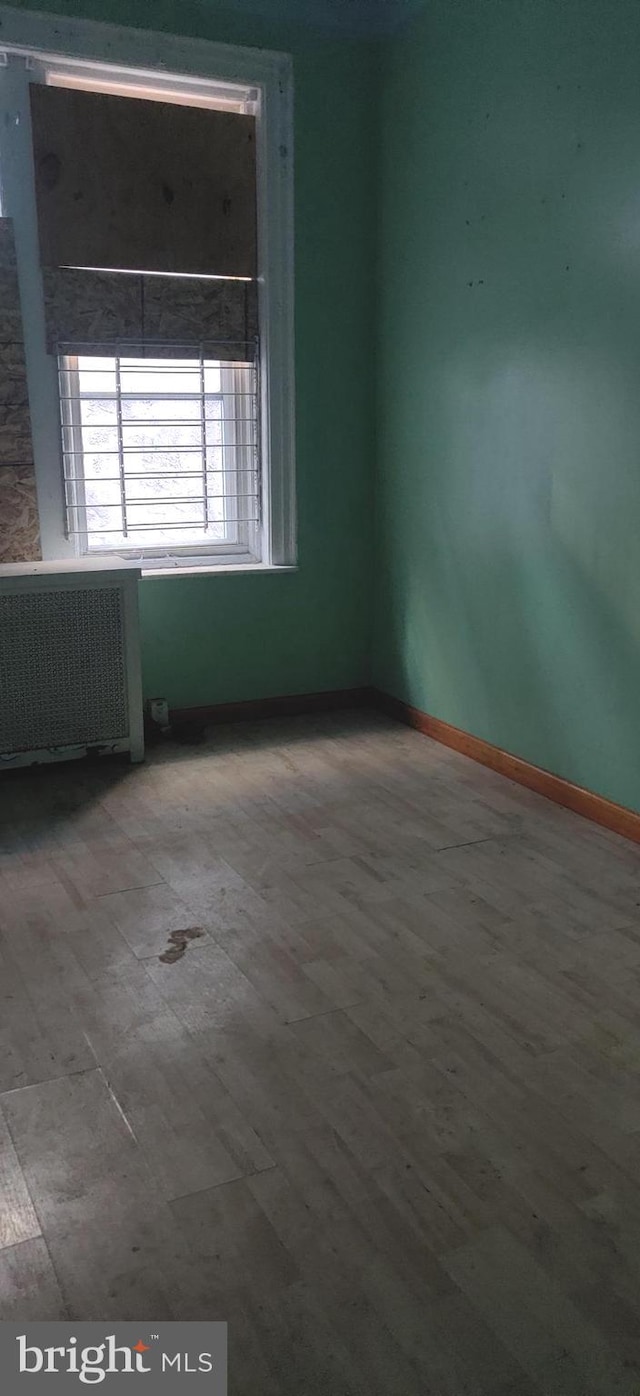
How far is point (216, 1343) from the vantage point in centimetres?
141

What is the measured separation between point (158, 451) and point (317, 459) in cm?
73

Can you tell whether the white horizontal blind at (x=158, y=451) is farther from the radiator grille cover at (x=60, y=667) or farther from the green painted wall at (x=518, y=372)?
the green painted wall at (x=518, y=372)

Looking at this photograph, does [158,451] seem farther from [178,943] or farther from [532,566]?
[178,943]

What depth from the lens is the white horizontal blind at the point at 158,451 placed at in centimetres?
401

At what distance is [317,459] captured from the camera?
4.45 m

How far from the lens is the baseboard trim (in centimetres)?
444

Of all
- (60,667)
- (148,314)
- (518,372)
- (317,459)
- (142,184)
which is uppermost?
(142,184)

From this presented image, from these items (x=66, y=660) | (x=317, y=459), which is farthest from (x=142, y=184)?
(x=66, y=660)

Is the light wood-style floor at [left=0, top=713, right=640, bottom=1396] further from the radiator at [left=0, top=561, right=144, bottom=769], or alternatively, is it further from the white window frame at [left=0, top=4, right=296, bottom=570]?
the white window frame at [left=0, top=4, right=296, bottom=570]

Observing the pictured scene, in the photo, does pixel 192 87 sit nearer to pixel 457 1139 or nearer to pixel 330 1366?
pixel 457 1139

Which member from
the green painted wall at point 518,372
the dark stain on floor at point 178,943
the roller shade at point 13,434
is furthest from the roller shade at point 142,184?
the dark stain on floor at point 178,943

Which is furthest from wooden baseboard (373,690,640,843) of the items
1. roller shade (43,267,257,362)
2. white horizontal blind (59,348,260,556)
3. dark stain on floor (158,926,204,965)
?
roller shade (43,267,257,362)

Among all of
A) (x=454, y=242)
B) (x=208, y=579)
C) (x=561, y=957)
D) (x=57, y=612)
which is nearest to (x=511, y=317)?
(x=454, y=242)

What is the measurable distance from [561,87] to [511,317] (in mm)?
697
